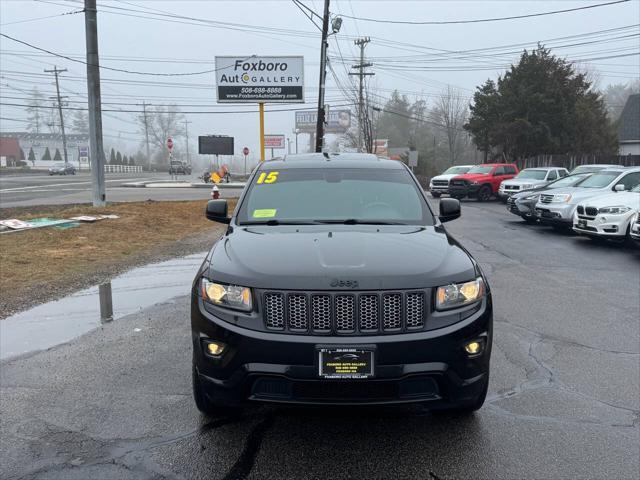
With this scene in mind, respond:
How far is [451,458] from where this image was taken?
310 cm

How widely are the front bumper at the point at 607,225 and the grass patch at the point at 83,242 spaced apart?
8.75 metres

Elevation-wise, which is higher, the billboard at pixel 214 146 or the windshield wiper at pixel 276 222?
the billboard at pixel 214 146

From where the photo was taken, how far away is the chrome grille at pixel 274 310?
2.90 m

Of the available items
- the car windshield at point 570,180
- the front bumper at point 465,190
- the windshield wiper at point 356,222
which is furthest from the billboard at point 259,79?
Answer: the windshield wiper at point 356,222

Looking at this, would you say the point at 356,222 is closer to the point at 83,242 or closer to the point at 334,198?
the point at 334,198

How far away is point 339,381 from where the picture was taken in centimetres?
283

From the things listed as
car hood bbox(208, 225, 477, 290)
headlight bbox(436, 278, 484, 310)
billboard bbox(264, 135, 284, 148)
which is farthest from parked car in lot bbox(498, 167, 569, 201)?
billboard bbox(264, 135, 284, 148)

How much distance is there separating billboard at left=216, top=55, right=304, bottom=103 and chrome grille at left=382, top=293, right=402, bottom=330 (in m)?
22.9

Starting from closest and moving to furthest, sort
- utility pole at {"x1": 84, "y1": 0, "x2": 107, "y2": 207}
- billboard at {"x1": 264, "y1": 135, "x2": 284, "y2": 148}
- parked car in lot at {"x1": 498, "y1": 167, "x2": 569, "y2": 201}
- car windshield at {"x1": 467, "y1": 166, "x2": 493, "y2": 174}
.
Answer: utility pole at {"x1": 84, "y1": 0, "x2": 107, "y2": 207} < parked car in lot at {"x1": 498, "y1": 167, "x2": 569, "y2": 201} < car windshield at {"x1": 467, "y1": 166, "x2": 493, "y2": 174} < billboard at {"x1": 264, "y1": 135, "x2": 284, "y2": 148}

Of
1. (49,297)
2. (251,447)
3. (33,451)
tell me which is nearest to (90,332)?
(49,297)

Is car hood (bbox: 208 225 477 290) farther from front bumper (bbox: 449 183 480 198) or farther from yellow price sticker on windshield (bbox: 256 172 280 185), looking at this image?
front bumper (bbox: 449 183 480 198)

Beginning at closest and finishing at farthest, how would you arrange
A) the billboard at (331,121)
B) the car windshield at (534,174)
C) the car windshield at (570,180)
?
1. the car windshield at (570,180)
2. the car windshield at (534,174)
3. the billboard at (331,121)

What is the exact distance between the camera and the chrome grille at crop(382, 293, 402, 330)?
9.50 feet

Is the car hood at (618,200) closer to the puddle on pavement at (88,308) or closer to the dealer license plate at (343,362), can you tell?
the puddle on pavement at (88,308)
